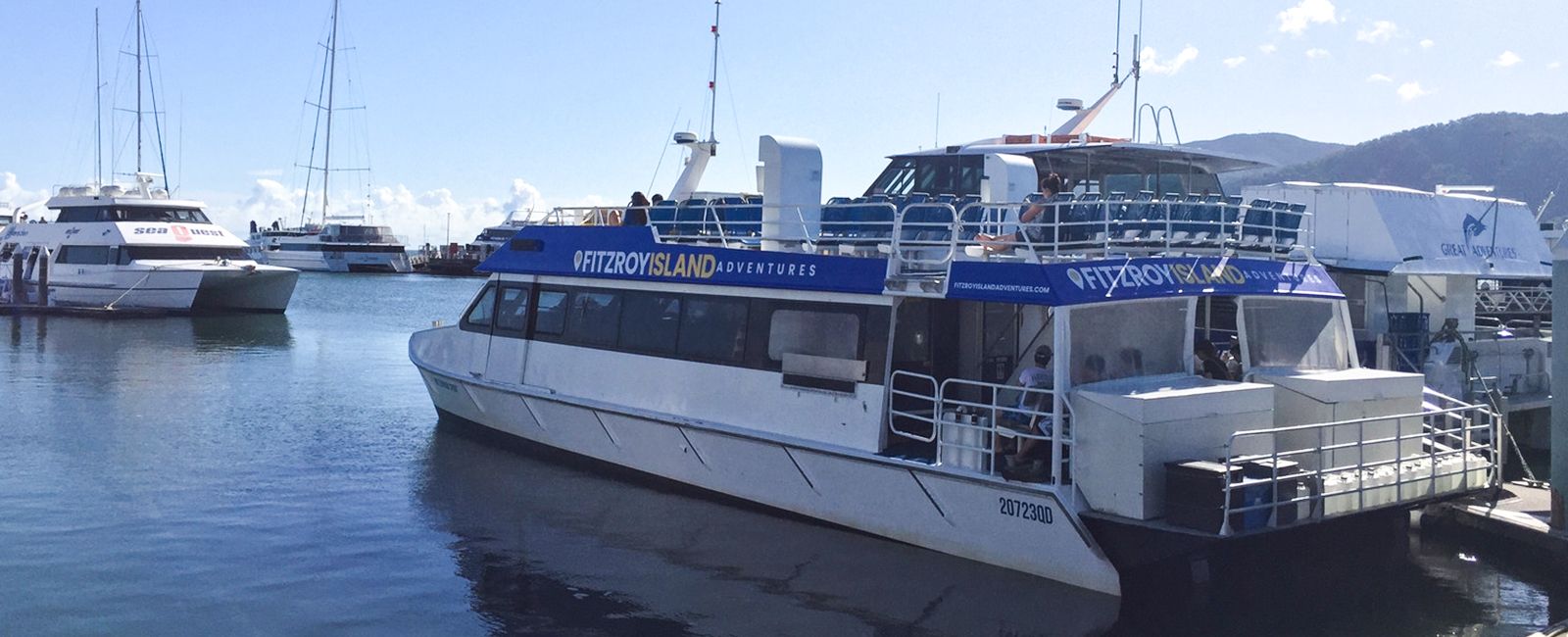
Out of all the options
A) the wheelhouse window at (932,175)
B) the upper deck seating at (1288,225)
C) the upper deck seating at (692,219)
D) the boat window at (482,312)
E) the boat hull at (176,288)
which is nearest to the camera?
the upper deck seating at (1288,225)

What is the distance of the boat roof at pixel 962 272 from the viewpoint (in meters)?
10.2

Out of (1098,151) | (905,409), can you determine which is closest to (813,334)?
(905,409)

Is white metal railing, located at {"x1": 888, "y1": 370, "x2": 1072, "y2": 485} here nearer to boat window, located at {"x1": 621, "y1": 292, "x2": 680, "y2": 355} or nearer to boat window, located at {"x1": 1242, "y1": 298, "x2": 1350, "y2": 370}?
boat window, located at {"x1": 1242, "y1": 298, "x2": 1350, "y2": 370}

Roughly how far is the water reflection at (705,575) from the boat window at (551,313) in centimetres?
217

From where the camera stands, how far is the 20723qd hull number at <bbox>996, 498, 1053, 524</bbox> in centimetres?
984

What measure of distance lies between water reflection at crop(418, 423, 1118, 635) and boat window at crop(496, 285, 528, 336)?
2.53 metres

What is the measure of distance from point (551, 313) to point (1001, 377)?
5936mm

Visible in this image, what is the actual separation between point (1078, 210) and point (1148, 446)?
274cm

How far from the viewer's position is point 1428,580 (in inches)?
431

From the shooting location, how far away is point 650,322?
44.7 feet

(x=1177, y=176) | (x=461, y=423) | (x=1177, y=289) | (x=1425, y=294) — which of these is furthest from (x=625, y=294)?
(x=1425, y=294)

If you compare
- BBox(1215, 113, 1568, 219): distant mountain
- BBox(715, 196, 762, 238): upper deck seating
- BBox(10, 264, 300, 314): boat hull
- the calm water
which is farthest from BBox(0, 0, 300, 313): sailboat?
BBox(1215, 113, 1568, 219): distant mountain

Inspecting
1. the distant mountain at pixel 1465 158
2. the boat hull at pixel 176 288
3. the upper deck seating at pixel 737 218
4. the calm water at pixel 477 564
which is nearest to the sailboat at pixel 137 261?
the boat hull at pixel 176 288

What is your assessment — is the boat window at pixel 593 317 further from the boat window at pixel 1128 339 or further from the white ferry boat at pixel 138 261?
the white ferry boat at pixel 138 261
